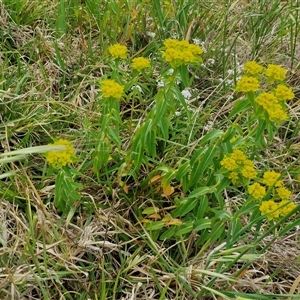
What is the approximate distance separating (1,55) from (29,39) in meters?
0.18

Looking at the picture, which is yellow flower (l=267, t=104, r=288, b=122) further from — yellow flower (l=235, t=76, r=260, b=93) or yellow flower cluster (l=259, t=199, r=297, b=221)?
yellow flower cluster (l=259, t=199, r=297, b=221)

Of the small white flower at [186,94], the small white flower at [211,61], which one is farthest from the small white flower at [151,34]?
the small white flower at [186,94]

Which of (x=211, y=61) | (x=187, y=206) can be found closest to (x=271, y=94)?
(x=187, y=206)

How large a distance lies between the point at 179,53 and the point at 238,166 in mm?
319

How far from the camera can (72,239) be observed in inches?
57.9

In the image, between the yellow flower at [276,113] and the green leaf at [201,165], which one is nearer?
the yellow flower at [276,113]

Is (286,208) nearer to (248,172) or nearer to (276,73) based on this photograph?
(248,172)

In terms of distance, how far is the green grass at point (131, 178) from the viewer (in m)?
1.39

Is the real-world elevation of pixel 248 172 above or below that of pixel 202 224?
above

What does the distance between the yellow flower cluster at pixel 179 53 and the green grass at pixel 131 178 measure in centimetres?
4

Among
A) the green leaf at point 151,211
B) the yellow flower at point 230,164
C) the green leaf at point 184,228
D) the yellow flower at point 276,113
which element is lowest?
the green leaf at point 151,211

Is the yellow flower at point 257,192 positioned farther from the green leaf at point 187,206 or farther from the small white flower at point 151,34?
the small white flower at point 151,34

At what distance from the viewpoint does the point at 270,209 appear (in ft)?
4.27

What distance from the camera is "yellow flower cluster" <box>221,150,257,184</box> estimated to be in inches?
53.2
